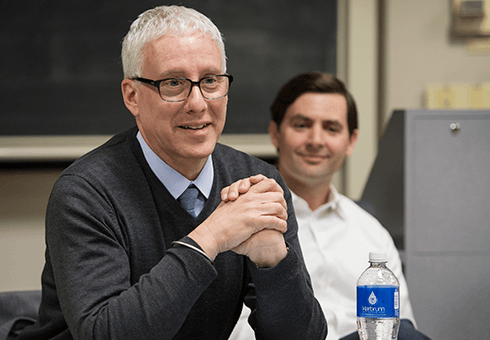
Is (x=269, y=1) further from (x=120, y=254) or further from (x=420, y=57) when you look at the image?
(x=120, y=254)

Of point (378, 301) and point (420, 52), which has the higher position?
point (420, 52)

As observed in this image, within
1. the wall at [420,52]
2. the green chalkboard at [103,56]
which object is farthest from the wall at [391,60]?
the green chalkboard at [103,56]

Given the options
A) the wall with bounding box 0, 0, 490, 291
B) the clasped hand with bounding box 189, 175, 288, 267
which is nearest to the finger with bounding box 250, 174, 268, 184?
the clasped hand with bounding box 189, 175, 288, 267

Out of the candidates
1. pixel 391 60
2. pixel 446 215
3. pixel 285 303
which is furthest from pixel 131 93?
pixel 391 60

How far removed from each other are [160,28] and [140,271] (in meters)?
0.53

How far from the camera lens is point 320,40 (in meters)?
2.99

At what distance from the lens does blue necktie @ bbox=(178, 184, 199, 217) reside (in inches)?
47.4

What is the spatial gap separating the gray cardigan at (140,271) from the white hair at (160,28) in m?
0.20

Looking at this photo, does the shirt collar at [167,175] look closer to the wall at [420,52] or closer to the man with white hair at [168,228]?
the man with white hair at [168,228]

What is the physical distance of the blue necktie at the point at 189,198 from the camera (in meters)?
1.20

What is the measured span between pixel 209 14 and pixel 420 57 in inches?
51.0

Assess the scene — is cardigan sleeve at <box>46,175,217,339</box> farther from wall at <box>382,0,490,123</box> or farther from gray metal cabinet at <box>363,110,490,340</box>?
Answer: wall at <box>382,0,490,123</box>

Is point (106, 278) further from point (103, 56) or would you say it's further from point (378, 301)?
point (103, 56)

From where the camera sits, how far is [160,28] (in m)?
1.10
